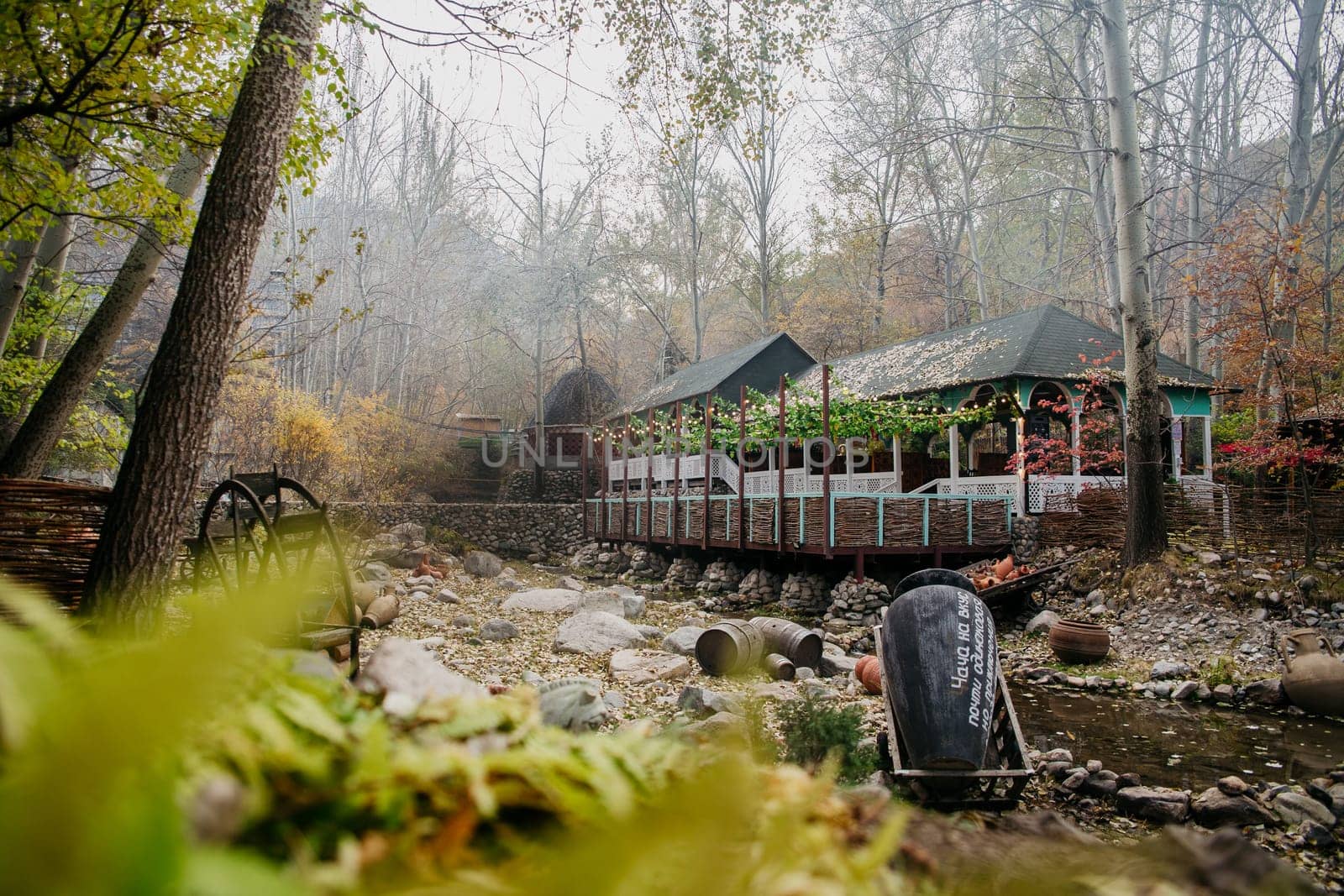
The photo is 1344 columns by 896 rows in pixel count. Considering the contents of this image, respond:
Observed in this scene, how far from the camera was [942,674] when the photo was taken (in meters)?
4.66

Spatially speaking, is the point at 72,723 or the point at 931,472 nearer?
the point at 72,723

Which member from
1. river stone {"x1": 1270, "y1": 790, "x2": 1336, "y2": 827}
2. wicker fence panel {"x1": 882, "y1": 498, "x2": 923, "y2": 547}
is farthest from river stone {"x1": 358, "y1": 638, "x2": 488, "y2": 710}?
wicker fence panel {"x1": 882, "y1": 498, "x2": 923, "y2": 547}

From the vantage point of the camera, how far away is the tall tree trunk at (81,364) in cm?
545

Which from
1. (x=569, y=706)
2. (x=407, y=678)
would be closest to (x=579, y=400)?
(x=569, y=706)

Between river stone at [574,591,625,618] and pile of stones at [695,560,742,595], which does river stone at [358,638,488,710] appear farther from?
pile of stones at [695,560,742,595]

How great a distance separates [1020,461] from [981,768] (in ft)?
30.7

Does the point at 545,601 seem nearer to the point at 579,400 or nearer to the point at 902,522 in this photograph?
the point at 902,522

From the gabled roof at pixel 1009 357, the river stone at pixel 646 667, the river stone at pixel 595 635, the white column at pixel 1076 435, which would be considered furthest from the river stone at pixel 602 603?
the white column at pixel 1076 435

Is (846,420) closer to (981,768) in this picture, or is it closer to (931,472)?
(931,472)

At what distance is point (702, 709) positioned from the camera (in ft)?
18.4

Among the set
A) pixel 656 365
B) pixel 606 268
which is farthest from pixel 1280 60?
pixel 656 365

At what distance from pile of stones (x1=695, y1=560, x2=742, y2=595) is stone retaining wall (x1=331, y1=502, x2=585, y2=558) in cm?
721

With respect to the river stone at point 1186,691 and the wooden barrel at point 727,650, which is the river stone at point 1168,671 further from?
the wooden barrel at point 727,650

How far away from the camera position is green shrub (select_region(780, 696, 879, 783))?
420cm
